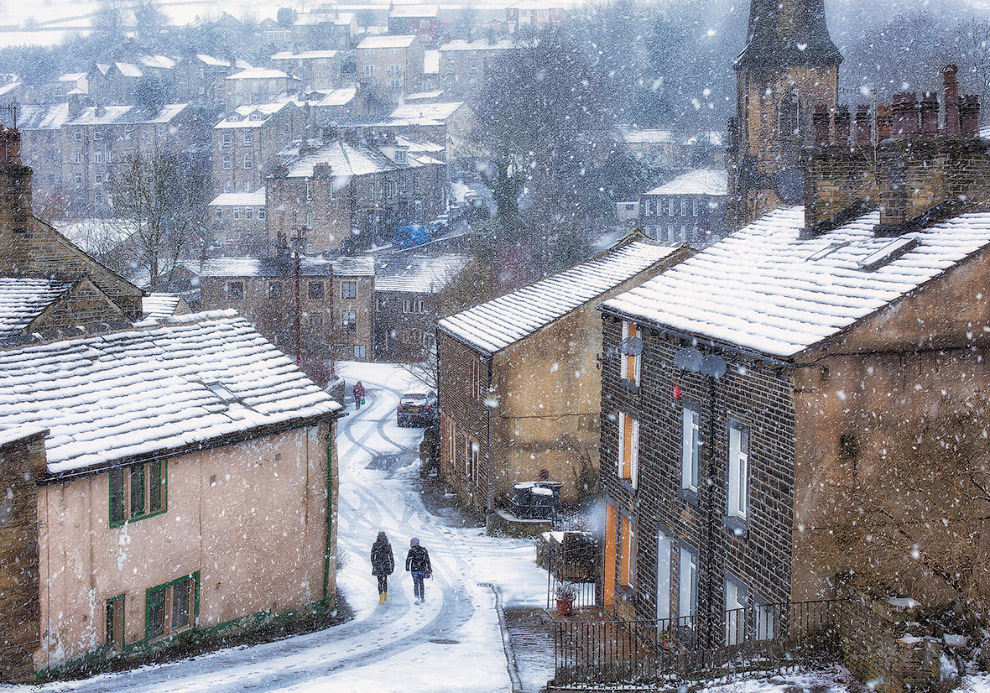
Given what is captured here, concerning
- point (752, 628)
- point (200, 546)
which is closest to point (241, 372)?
point (200, 546)

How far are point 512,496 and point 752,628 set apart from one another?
15.1 metres

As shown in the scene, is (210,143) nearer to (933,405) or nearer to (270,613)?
(270,613)

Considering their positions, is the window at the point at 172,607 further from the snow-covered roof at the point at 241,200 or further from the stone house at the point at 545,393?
the snow-covered roof at the point at 241,200

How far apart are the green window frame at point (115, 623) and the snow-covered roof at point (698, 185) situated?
198 feet

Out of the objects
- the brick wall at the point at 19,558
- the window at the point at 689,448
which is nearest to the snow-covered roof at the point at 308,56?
the brick wall at the point at 19,558

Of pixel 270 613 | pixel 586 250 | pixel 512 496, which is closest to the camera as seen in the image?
pixel 270 613

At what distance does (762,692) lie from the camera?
39.2 ft

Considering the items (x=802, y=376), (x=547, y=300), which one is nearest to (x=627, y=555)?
(x=802, y=376)

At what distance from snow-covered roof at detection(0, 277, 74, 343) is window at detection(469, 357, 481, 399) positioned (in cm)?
1209

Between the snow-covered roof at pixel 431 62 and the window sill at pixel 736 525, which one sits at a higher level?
the snow-covered roof at pixel 431 62

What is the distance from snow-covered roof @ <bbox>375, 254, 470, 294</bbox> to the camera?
61.8 metres

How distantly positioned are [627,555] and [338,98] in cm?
9530

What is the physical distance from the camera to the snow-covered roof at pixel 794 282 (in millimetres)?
13430

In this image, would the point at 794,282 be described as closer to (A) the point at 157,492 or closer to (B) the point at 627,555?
(B) the point at 627,555
